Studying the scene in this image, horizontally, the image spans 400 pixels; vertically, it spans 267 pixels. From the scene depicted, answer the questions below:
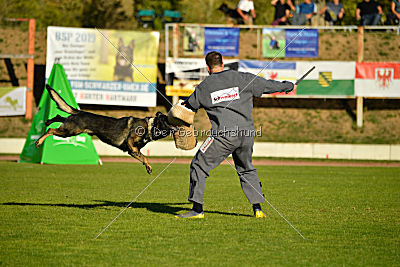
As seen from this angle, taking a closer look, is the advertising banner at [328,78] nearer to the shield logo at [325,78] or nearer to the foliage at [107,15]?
the shield logo at [325,78]

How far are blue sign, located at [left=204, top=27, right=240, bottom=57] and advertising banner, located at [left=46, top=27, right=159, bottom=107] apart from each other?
2.55 metres

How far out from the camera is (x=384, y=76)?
29.6 meters

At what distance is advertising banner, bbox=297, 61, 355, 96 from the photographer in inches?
1161

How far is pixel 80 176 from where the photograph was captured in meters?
17.6

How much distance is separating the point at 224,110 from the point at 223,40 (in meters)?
21.1

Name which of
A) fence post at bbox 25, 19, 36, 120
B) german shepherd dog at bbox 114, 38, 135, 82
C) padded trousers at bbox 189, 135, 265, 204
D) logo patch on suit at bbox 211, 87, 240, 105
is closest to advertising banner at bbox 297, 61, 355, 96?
german shepherd dog at bbox 114, 38, 135, 82

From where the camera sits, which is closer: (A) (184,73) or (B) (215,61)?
(B) (215,61)

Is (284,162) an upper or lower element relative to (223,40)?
lower

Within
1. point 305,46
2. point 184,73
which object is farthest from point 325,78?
point 184,73

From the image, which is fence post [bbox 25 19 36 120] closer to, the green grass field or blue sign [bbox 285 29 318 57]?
blue sign [bbox 285 29 318 57]

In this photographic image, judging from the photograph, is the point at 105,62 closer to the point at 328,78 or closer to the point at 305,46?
the point at 305,46

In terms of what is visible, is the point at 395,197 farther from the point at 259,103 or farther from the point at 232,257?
the point at 259,103

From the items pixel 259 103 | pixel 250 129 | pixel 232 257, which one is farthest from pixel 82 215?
pixel 259 103

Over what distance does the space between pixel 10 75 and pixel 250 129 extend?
25.6 m
